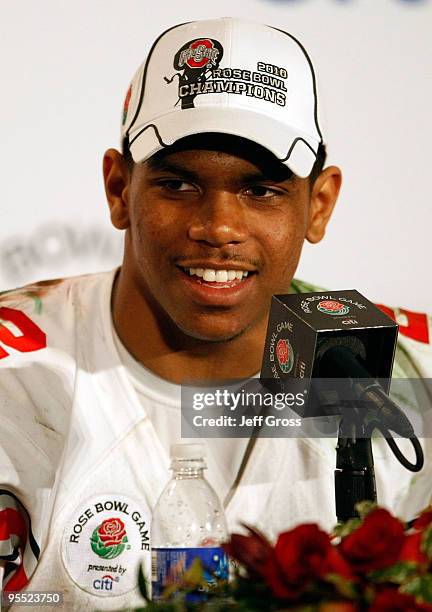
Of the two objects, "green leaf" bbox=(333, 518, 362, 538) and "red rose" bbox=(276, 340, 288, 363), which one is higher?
"red rose" bbox=(276, 340, 288, 363)

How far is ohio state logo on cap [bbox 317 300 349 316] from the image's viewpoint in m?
0.87

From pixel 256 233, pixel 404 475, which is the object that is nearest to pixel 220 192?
pixel 256 233

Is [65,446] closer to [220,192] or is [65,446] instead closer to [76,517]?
[76,517]

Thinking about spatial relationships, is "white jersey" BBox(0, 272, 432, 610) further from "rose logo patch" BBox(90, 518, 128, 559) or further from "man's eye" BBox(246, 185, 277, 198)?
"man's eye" BBox(246, 185, 277, 198)

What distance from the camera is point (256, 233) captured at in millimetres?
1293

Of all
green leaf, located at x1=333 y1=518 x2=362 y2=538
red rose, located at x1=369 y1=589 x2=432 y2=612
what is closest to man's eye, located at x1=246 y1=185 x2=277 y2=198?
green leaf, located at x1=333 y1=518 x2=362 y2=538

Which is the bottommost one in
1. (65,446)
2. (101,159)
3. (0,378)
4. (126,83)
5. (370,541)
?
(370,541)

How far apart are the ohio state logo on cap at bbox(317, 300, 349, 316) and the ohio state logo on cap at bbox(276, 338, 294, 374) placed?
4cm

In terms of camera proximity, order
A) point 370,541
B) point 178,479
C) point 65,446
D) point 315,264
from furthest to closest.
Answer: point 315,264 → point 65,446 → point 178,479 → point 370,541

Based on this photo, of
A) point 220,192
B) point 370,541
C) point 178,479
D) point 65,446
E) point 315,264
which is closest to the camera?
point 370,541

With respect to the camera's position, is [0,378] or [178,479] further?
[0,378]

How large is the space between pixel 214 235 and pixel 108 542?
17.7 inches

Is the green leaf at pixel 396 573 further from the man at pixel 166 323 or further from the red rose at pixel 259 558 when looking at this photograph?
the man at pixel 166 323

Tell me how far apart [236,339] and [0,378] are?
14.0 inches
